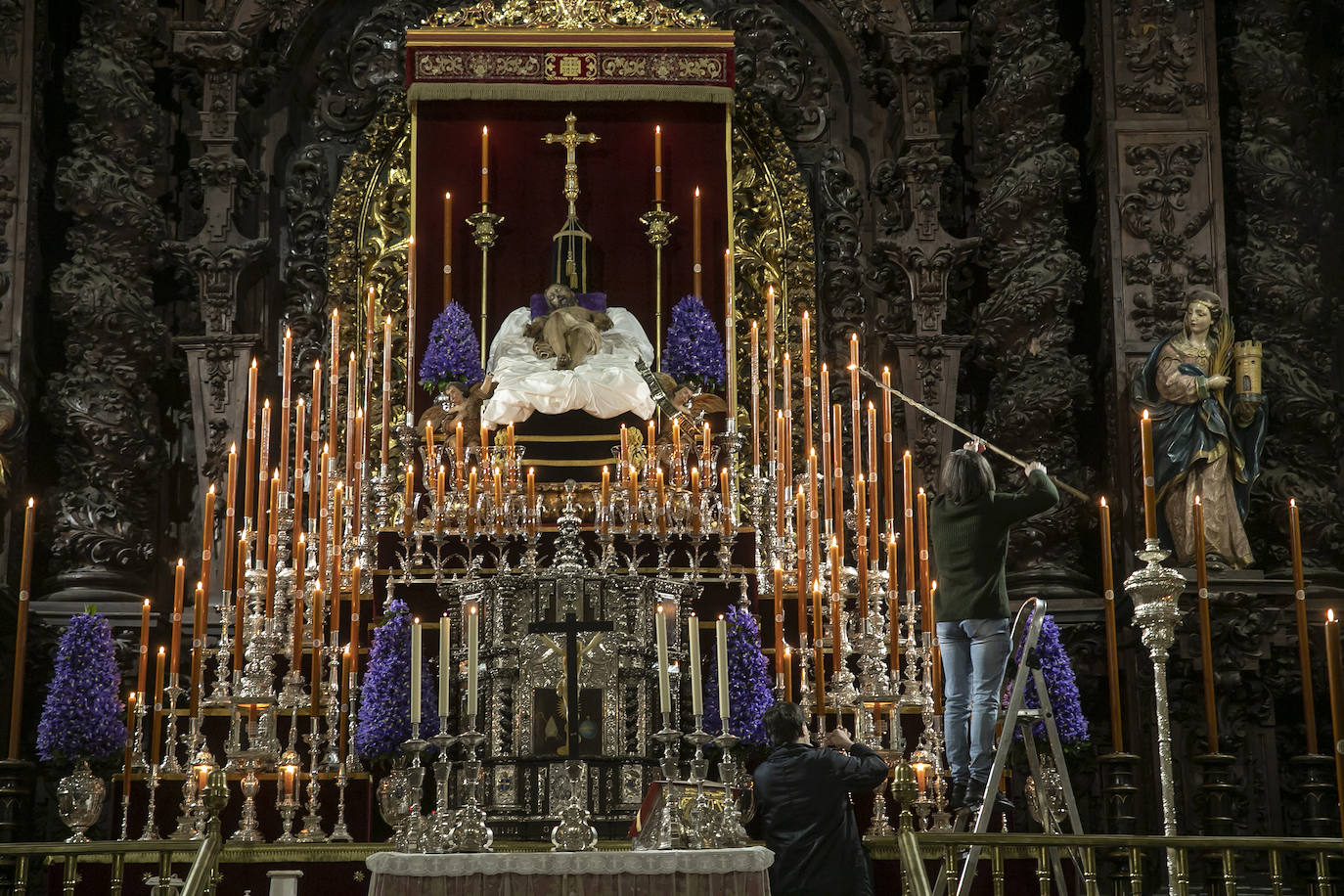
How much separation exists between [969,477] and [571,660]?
2.21m

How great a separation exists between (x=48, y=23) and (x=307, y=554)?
527 centimetres

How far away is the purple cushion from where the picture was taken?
1284 centimetres

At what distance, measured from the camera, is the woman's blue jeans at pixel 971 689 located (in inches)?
343

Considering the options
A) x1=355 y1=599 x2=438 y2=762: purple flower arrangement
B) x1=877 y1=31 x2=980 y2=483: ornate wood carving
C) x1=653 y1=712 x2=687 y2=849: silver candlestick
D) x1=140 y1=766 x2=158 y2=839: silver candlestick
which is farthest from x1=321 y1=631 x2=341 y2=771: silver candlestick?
x1=877 y1=31 x2=980 y2=483: ornate wood carving

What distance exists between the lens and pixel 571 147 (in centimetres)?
1352

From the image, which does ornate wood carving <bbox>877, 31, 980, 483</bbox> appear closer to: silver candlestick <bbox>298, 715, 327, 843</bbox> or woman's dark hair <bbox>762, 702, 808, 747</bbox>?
woman's dark hair <bbox>762, 702, 808, 747</bbox>

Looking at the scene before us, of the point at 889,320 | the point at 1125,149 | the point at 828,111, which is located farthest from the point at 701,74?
the point at 1125,149

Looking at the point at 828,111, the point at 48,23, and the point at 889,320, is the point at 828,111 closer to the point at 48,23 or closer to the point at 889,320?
the point at 889,320

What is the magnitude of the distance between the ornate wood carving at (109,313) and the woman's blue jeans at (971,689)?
6.05m

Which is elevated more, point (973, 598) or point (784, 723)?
point (973, 598)

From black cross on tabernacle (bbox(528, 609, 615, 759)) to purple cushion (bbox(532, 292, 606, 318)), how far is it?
4210 mm

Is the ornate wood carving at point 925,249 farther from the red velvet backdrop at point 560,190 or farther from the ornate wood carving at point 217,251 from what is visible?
the ornate wood carving at point 217,251

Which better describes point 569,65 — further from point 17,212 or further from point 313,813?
point 313,813


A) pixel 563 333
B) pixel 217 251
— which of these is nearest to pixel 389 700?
pixel 563 333
